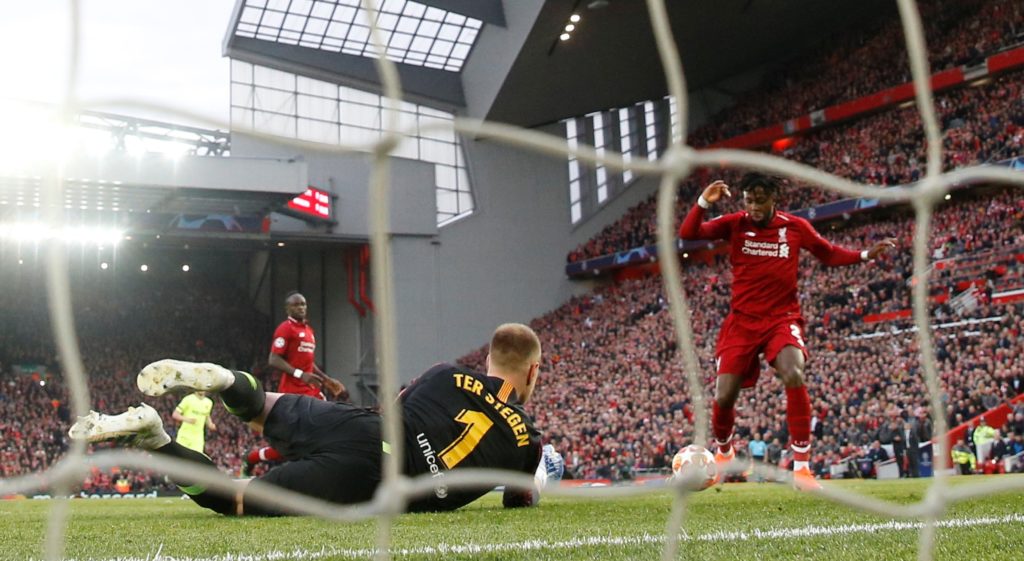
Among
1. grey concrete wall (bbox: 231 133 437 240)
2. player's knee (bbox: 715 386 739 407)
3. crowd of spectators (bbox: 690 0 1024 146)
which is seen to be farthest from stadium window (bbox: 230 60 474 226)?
player's knee (bbox: 715 386 739 407)

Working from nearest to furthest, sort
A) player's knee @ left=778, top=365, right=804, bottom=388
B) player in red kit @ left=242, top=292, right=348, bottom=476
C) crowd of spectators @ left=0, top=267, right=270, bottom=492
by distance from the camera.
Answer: player's knee @ left=778, top=365, right=804, bottom=388
player in red kit @ left=242, top=292, right=348, bottom=476
crowd of spectators @ left=0, top=267, right=270, bottom=492

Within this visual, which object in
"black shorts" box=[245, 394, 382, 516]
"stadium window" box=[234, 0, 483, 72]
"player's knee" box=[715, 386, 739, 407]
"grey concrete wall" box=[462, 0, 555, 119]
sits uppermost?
"stadium window" box=[234, 0, 483, 72]

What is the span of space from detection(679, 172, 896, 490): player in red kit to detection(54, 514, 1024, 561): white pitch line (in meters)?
1.36

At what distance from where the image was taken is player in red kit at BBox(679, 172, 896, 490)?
5.46 metres

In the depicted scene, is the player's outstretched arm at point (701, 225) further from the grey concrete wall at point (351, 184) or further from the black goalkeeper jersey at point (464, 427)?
the grey concrete wall at point (351, 184)

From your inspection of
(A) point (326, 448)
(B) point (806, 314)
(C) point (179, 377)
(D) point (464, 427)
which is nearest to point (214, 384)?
(C) point (179, 377)

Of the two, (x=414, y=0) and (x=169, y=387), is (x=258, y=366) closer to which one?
(x=414, y=0)

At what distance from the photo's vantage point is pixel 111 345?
99.5 ft

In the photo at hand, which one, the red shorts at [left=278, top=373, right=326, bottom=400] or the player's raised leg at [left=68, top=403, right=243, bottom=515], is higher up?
the red shorts at [left=278, top=373, right=326, bottom=400]

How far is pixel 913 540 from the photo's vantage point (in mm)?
3498

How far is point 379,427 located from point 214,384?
76 centimetres

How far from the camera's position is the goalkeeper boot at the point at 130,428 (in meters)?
3.71

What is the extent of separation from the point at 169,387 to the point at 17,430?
22087 millimetres

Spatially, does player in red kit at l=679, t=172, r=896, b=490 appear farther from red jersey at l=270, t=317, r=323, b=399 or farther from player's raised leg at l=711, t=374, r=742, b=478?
red jersey at l=270, t=317, r=323, b=399
